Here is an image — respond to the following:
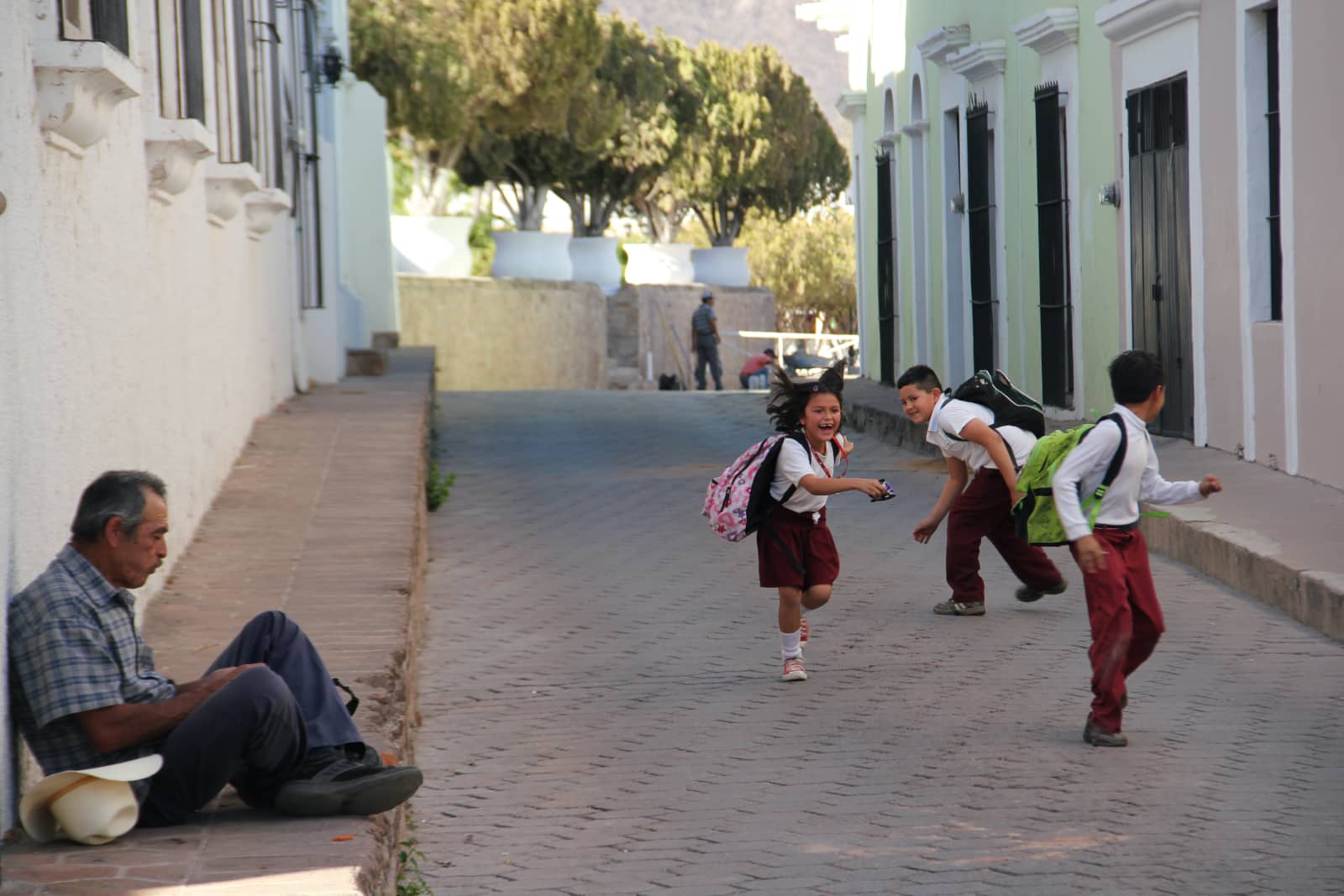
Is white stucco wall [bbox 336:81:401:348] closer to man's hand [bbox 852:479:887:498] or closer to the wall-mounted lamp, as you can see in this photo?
the wall-mounted lamp

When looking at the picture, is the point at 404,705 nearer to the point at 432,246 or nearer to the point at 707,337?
the point at 707,337

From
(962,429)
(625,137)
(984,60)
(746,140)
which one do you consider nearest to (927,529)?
(962,429)

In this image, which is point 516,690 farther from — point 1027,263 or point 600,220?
point 600,220

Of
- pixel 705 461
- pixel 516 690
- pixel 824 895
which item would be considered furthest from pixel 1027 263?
pixel 824 895

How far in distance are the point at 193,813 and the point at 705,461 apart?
38.5ft

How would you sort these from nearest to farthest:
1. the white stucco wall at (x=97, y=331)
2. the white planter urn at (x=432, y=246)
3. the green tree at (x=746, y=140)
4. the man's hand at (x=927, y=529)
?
the white stucco wall at (x=97, y=331), the man's hand at (x=927, y=529), the white planter urn at (x=432, y=246), the green tree at (x=746, y=140)

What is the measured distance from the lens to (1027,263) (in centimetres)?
1719

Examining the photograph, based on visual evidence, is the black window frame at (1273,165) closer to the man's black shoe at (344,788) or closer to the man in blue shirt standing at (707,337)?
the man's black shoe at (344,788)

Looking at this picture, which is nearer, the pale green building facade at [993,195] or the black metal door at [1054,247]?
the pale green building facade at [993,195]

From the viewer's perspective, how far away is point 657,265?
4447 cm

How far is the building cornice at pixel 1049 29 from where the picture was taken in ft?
50.6

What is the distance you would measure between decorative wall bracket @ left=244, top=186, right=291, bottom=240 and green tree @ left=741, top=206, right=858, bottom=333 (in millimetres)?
48234

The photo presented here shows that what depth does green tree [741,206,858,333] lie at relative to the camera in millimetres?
62500

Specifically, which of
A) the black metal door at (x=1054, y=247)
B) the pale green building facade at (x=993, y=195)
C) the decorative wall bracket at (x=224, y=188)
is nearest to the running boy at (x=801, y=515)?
the decorative wall bracket at (x=224, y=188)
